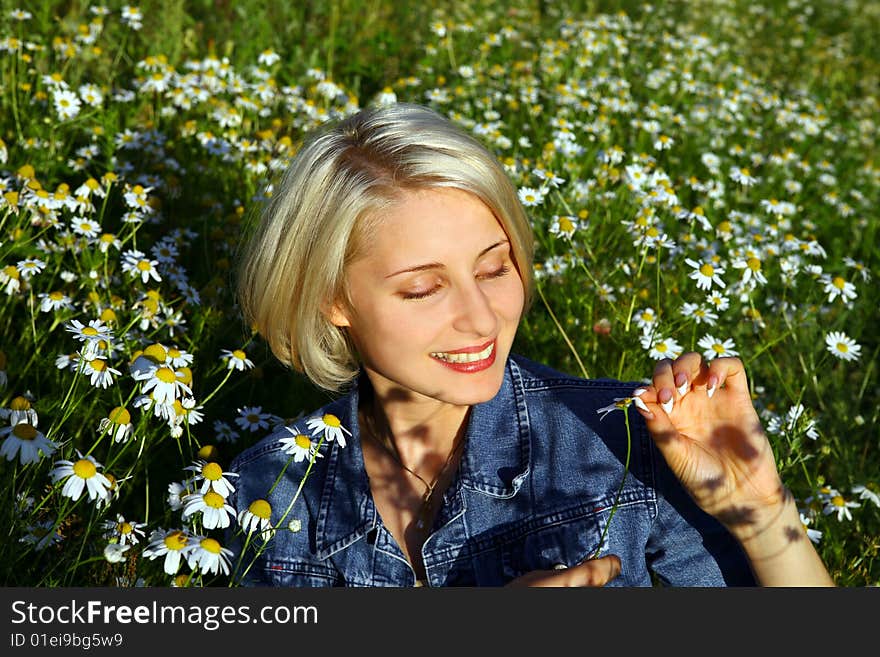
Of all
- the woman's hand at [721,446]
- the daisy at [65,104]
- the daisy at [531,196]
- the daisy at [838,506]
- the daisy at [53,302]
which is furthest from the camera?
the daisy at [65,104]

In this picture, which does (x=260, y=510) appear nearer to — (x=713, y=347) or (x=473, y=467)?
(x=473, y=467)

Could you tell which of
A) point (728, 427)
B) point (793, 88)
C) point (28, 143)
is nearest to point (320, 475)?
point (728, 427)

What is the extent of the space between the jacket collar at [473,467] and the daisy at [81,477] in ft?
1.74

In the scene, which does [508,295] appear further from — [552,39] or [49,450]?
[552,39]

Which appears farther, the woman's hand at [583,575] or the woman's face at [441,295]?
the woman's face at [441,295]

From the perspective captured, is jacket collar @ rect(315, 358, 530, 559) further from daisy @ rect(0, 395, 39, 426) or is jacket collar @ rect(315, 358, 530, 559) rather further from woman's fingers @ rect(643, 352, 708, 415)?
daisy @ rect(0, 395, 39, 426)

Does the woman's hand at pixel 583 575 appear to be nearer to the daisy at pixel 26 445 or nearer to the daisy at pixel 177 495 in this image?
the daisy at pixel 177 495

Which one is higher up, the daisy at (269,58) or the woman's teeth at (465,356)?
the daisy at (269,58)

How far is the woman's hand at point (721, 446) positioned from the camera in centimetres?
188

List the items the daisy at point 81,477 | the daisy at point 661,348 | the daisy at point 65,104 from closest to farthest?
1. the daisy at point 81,477
2. the daisy at point 661,348
3. the daisy at point 65,104

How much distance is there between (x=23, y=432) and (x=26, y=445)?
40 millimetres

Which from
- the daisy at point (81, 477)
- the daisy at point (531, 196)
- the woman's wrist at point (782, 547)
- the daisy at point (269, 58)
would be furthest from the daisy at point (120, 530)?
the daisy at point (269, 58)

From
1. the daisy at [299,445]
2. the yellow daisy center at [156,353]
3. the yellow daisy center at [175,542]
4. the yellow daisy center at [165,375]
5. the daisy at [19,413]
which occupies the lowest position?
the yellow daisy center at [175,542]

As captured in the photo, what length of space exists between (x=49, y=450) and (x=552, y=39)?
486 centimetres
